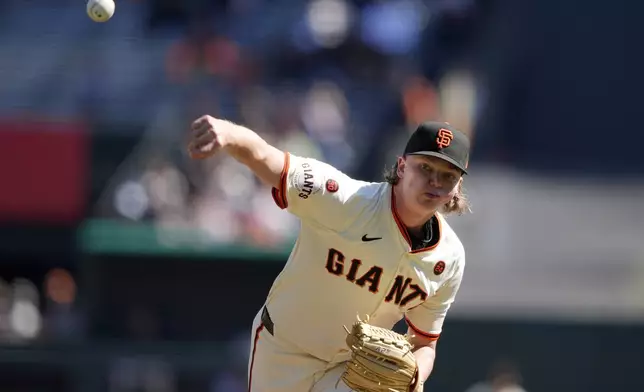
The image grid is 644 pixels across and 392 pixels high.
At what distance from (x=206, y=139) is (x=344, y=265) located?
1.05m

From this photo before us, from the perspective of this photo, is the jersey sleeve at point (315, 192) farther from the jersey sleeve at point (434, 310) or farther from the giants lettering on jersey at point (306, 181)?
the jersey sleeve at point (434, 310)

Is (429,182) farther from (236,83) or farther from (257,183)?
(236,83)

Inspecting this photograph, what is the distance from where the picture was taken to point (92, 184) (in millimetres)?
13453

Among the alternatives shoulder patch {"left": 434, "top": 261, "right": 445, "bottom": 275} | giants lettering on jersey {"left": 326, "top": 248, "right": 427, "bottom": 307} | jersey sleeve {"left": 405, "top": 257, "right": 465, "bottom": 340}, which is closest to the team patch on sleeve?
giants lettering on jersey {"left": 326, "top": 248, "right": 427, "bottom": 307}

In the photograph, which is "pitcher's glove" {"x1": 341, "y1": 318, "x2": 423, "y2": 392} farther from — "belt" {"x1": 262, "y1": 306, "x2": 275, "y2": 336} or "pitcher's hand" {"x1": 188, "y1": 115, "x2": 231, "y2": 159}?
"pitcher's hand" {"x1": 188, "y1": 115, "x2": 231, "y2": 159}

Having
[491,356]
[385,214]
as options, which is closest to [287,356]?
[385,214]

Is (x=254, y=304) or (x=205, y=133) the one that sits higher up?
(x=205, y=133)

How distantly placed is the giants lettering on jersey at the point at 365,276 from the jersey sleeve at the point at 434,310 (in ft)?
0.56

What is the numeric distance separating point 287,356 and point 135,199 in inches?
292

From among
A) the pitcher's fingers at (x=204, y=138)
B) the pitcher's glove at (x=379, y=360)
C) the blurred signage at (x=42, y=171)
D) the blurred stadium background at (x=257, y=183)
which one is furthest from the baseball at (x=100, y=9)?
the blurred signage at (x=42, y=171)

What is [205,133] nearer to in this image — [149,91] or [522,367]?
[522,367]

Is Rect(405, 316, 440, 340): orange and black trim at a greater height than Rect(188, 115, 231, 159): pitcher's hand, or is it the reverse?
Rect(188, 115, 231, 159): pitcher's hand

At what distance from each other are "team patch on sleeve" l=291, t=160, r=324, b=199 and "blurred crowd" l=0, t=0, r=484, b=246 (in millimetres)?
7501

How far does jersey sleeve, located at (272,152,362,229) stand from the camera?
5.37 metres
